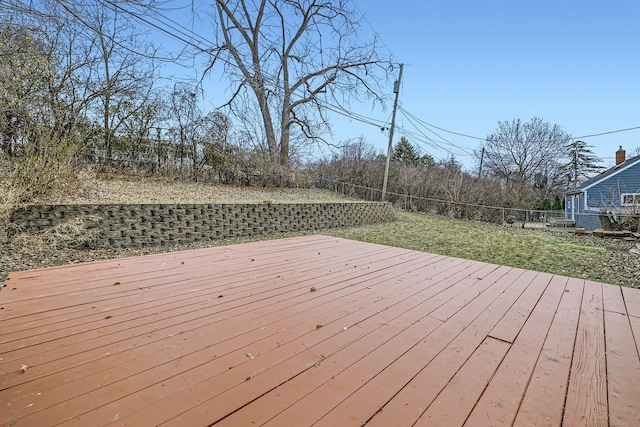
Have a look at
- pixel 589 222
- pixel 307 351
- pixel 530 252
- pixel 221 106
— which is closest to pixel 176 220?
pixel 307 351

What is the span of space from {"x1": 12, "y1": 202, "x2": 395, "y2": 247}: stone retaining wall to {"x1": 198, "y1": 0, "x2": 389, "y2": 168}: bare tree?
5.63m

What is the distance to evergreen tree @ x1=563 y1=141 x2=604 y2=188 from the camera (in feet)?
74.6

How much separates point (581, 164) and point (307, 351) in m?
29.6

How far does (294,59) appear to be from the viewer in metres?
13.7

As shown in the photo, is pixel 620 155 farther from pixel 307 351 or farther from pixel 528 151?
pixel 307 351

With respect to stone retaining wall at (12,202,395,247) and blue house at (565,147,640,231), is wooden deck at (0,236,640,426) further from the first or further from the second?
blue house at (565,147,640,231)

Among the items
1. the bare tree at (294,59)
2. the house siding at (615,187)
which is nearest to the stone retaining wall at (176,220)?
the bare tree at (294,59)

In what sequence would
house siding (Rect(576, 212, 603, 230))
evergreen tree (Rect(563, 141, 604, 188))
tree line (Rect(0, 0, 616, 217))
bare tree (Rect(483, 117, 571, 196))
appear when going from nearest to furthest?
tree line (Rect(0, 0, 616, 217))
house siding (Rect(576, 212, 603, 230))
bare tree (Rect(483, 117, 571, 196))
evergreen tree (Rect(563, 141, 604, 188))

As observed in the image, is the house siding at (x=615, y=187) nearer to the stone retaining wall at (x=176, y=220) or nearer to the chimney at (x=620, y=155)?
the chimney at (x=620, y=155)

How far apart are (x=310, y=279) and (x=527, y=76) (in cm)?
1336

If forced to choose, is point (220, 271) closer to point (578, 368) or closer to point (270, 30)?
point (578, 368)

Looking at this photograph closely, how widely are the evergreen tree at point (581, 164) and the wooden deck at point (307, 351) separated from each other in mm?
25825

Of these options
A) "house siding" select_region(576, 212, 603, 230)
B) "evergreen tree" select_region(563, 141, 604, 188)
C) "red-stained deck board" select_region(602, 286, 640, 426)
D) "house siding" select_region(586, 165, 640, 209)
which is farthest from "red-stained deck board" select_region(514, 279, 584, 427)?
"evergreen tree" select_region(563, 141, 604, 188)

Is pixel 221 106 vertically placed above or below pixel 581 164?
below
